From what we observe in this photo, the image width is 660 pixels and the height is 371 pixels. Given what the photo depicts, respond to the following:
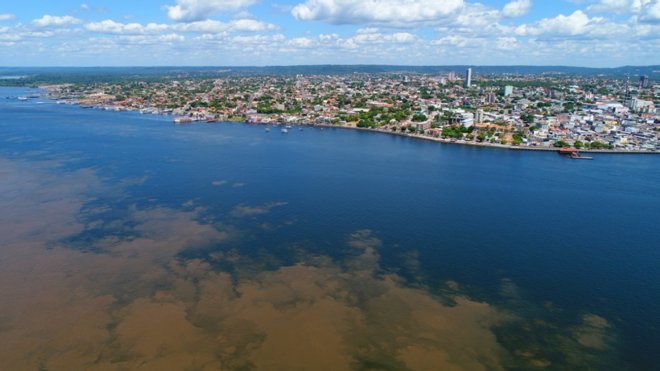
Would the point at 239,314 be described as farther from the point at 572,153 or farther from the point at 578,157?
the point at 572,153

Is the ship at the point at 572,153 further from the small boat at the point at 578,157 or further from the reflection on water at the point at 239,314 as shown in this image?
the reflection on water at the point at 239,314

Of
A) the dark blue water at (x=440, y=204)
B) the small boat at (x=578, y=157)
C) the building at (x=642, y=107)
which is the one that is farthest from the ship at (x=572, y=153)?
the building at (x=642, y=107)

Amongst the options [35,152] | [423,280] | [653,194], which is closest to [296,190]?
[423,280]

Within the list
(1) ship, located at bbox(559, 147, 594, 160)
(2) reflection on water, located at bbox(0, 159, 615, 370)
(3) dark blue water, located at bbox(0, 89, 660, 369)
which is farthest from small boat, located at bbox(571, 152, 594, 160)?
(2) reflection on water, located at bbox(0, 159, 615, 370)

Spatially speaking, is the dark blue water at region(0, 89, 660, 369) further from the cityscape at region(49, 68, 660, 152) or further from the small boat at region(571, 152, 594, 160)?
the cityscape at region(49, 68, 660, 152)

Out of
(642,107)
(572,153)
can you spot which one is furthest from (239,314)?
(642,107)

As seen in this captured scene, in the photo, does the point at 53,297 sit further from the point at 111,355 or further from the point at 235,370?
the point at 235,370
